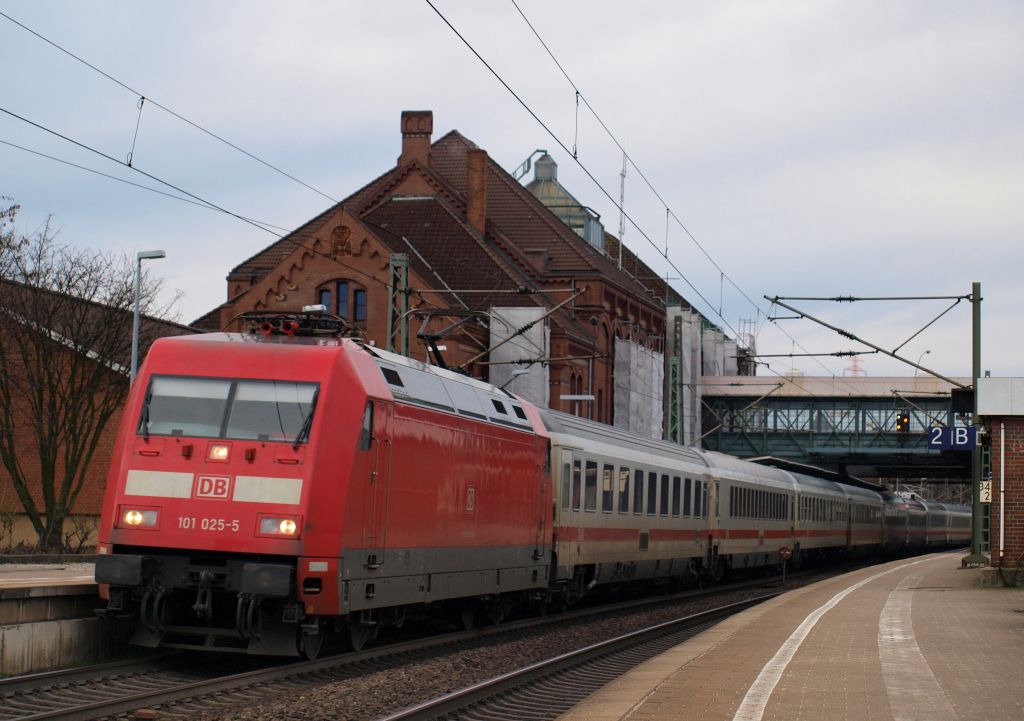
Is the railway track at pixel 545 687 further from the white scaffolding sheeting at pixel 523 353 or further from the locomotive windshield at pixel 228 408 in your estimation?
the white scaffolding sheeting at pixel 523 353

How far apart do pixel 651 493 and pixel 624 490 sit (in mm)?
2100

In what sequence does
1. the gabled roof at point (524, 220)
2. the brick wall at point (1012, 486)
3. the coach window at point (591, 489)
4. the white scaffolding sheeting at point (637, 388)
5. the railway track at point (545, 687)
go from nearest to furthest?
the railway track at point (545, 687) < the coach window at point (591, 489) < the brick wall at point (1012, 486) < the white scaffolding sheeting at point (637, 388) < the gabled roof at point (524, 220)

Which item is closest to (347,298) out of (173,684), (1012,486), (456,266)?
(456,266)

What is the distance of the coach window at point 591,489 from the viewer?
2339 cm

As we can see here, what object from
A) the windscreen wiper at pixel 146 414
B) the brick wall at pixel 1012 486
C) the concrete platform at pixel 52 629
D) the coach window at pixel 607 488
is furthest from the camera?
the brick wall at pixel 1012 486

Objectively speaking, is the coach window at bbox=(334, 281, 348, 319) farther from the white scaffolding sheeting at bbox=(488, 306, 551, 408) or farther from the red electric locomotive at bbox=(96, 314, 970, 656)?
the red electric locomotive at bbox=(96, 314, 970, 656)

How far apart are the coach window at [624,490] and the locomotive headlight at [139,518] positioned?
12843 millimetres

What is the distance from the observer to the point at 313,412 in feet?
45.5

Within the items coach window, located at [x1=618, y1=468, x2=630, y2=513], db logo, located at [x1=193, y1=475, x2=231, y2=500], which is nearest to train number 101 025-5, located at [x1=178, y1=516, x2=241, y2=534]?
db logo, located at [x1=193, y1=475, x2=231, y2=500]

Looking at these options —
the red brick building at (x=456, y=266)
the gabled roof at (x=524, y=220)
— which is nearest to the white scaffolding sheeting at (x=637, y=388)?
the red brick building at (x=456, y=266)

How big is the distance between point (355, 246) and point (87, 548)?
83.4 feet

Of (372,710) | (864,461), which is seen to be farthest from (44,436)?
(864,461)

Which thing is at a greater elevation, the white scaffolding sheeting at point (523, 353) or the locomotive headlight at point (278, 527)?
the white scaffolding sheeting at point (523, 353)

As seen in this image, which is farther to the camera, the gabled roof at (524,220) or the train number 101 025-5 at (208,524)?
the gabled roof at (524,220)
